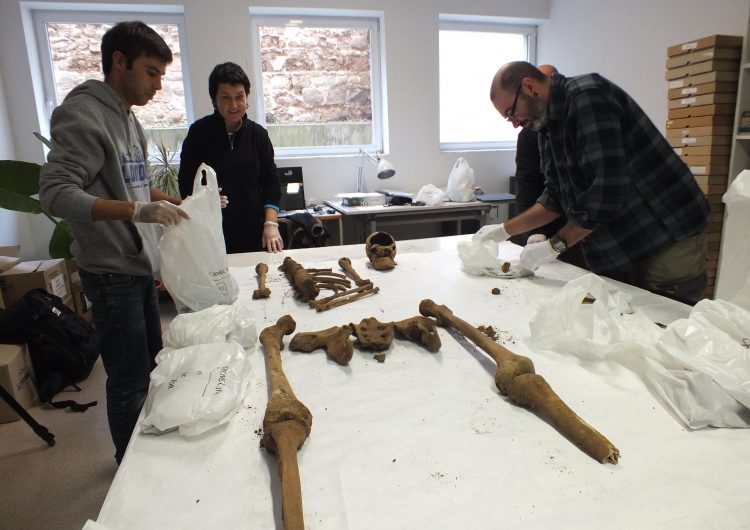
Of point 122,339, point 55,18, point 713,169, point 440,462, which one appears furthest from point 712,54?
point 55,18

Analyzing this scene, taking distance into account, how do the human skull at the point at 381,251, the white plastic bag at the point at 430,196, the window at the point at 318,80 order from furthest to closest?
the window at the point at 318,80 → the white plastic bag at the point at 430,196 → the human skull at the point at 381,251

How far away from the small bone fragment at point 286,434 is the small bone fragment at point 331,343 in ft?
0.51

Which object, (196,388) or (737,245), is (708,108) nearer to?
(737,245)

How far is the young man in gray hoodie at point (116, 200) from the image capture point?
1.47 meters

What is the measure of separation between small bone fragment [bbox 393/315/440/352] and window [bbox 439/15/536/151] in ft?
14.7

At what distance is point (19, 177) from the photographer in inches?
103

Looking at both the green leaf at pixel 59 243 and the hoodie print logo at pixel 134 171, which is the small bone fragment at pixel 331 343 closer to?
the hoodie print logo at pixel 134 171

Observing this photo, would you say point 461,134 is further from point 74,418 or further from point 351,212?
point 74,418

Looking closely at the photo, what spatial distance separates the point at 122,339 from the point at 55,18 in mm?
4416

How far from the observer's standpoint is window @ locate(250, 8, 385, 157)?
16.6 ft


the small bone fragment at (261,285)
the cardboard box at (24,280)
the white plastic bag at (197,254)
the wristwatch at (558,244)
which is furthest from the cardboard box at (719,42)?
the cardboard box at (24,280)

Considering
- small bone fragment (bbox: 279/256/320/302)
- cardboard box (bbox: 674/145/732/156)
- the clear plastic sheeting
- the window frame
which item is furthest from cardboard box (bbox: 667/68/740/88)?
the window frame

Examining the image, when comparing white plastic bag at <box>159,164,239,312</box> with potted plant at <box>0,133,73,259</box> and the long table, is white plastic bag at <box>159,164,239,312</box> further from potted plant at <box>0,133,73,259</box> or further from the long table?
potted plant at <box>0,133,73,259</box>

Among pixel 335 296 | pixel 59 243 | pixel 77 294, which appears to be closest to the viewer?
pixel 335 296
